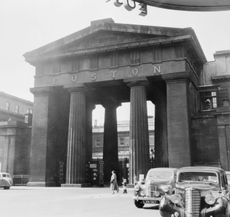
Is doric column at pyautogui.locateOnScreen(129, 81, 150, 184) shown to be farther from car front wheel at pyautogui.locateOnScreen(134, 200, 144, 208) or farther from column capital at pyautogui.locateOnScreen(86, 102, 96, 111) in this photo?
car front wheel at pyautogui.locateOnScreen(134, 200, 144, 208)

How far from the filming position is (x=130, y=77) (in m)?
34.7

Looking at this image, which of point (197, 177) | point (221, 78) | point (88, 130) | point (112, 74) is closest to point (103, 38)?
point (112, 74)

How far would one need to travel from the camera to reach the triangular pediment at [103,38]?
33906 mm

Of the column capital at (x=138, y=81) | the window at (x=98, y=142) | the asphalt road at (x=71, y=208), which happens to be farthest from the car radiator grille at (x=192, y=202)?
the window at (x=98, y=142)

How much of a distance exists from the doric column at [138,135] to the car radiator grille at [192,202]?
2272cm

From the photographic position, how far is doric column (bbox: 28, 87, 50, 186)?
121 ft

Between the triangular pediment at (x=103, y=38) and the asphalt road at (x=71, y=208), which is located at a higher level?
the triangular pediment at (x=103, y=38)

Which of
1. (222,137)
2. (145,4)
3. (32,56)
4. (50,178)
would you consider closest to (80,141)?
(50,178)

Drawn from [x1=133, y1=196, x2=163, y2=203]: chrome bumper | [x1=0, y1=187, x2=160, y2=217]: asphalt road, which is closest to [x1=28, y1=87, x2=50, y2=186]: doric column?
[x1=0, y1=187, x2=160, y2=217]: asphalt road

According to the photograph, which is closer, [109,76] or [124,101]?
[109,76]

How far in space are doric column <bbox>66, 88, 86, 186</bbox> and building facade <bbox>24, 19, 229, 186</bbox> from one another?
0.11 metres

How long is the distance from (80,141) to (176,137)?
34.4ft

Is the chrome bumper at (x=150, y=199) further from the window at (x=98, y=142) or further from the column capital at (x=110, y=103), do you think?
the window at (x=98, y=142)

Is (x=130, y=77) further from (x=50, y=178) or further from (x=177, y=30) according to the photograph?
(x=50, y=178)
